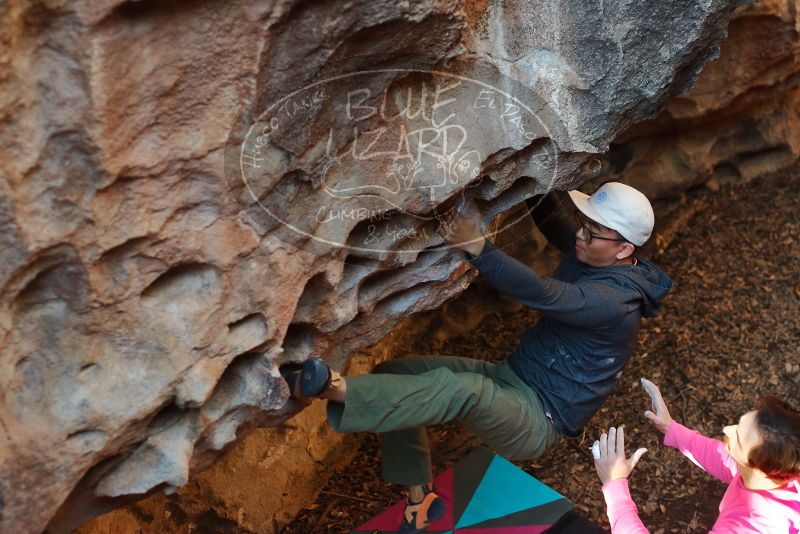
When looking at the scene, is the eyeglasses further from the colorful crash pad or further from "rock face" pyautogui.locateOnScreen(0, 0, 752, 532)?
the colorful crash pad

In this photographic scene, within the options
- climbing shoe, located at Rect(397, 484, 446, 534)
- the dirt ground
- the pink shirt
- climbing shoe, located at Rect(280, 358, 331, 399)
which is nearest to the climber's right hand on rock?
climbing shoe, located at Rect(280, 358, 331, 399)

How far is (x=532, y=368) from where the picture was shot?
9.90 feet

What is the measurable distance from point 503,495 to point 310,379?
1.27 meters

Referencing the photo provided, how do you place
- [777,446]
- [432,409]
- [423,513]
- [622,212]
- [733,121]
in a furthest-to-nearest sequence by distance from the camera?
1. [733,121]
2. [423,513]
3. [622,212]
4. [432,409]
5. [777,446]

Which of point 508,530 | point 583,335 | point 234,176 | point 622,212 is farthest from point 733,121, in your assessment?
point 234,176

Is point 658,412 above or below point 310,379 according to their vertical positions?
below

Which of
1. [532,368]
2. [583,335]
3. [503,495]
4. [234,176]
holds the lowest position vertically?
[503,495]

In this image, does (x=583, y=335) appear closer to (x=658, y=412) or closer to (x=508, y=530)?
(x=658, y=412)

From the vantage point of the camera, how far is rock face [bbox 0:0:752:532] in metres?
1.79

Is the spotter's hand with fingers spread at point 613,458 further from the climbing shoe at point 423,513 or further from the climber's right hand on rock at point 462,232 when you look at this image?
the climbing shoe at point 423,513

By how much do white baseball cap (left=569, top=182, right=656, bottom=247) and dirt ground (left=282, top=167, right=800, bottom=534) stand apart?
127 centimetres

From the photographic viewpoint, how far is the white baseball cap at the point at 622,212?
9.12 feet

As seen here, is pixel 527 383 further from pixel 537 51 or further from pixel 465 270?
pixel 537 51

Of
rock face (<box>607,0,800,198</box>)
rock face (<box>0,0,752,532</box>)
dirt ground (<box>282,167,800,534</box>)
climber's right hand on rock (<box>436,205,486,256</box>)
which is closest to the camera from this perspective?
rock face (<box>0,0,752,532</box>)
